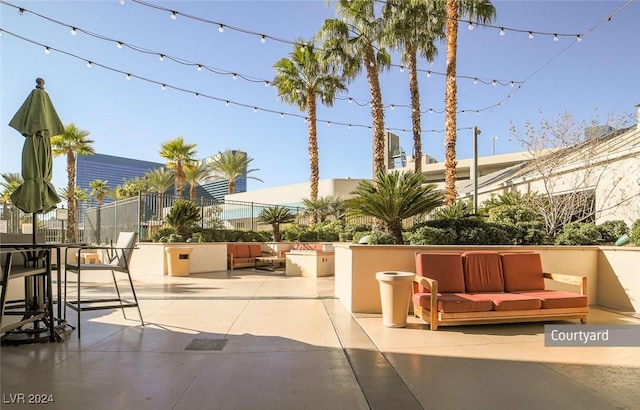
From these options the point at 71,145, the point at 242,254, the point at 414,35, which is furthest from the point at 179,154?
the point at 414,35

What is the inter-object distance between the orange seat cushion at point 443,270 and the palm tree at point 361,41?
26.7ft

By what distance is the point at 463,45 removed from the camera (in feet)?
41.2

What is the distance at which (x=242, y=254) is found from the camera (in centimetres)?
1319

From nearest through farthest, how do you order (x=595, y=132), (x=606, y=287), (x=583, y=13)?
1. (x=606, y=287)
2. (x=583, y=13)
3. (x=595, y=132)

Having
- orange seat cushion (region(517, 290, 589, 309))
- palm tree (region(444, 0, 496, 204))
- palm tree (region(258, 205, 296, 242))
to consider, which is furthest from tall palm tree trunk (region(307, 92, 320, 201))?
orange seat cushion (region(517, 290, 589, 309))

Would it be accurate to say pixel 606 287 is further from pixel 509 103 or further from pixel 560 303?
pixel 509 103

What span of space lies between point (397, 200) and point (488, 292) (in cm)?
226

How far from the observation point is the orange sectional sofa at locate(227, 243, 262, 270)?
12831 mm

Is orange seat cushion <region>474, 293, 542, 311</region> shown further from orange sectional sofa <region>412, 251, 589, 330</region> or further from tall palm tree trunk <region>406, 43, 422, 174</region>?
tall palm tree trunk <region>406, 43, 422, 174</region>

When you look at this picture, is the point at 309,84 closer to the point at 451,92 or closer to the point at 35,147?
the point at 451,92

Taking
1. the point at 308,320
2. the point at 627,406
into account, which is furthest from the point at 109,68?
the point at 627,406

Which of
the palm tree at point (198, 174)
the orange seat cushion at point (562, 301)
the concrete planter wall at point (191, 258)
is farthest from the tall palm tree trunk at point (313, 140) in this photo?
the palm tree at point (198, 174)

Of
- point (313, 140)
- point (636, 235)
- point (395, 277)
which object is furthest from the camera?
point (313, 140)

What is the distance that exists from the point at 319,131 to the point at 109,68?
9593mm
